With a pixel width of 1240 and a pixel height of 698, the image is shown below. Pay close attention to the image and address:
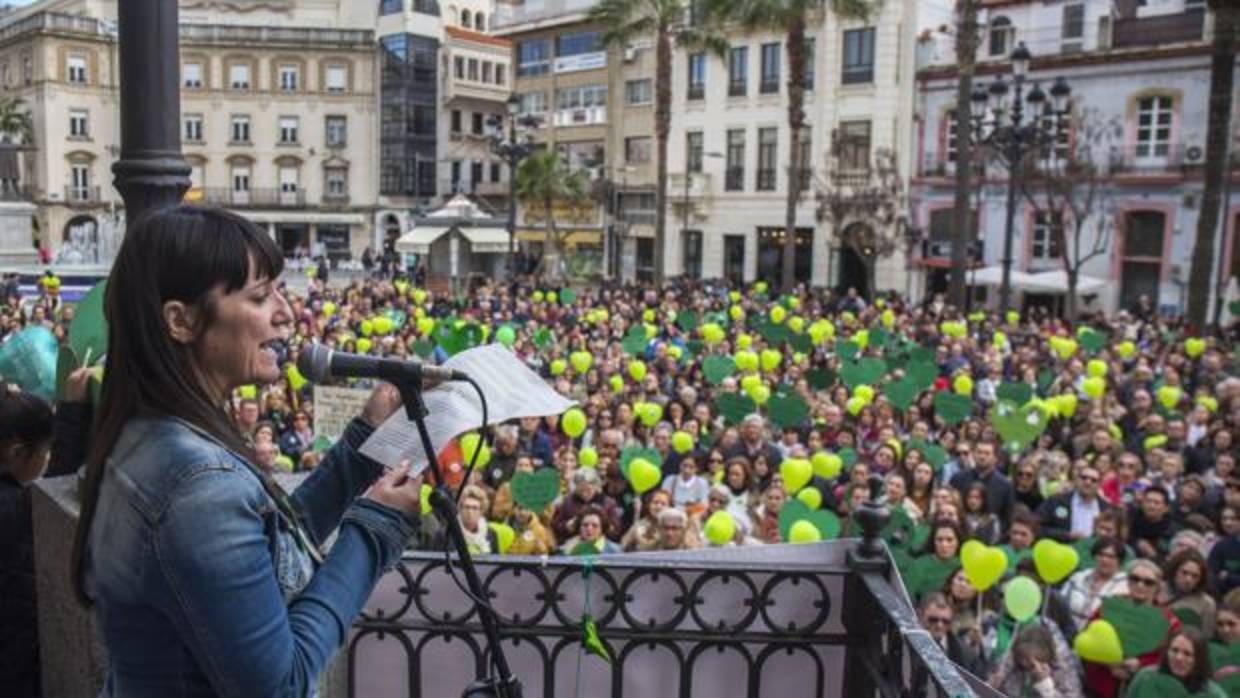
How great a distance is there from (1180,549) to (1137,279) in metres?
28.0

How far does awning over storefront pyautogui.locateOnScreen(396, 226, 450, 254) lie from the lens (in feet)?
116

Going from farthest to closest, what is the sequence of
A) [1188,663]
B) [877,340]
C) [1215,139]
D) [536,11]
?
[536,11], [1215,139], [877,340], [1188,663]

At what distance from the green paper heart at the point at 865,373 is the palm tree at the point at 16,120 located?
49.4 meters

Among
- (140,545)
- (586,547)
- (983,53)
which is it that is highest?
(983,53)

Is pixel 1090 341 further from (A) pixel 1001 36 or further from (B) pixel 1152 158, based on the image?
(A) pixel 1001 36

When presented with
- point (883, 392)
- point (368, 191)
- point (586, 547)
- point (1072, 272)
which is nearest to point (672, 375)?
point (883, 392)

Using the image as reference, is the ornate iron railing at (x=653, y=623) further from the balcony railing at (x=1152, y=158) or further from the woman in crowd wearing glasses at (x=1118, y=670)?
the balcony railing at (x=1152, y=158)

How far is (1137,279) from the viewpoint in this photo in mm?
31250

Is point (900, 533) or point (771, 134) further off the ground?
point (771, 134)

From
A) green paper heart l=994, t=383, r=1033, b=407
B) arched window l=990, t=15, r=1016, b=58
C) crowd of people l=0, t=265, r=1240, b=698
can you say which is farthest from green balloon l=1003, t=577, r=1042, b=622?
arched window l=990, t=15, r=1016, b=58

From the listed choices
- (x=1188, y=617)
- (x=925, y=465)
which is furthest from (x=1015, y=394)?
(x=1188, y=617)

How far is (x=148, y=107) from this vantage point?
2709mm

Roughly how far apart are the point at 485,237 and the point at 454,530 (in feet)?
112

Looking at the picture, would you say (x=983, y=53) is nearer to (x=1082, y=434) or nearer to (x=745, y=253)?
(x=745, y=253)
